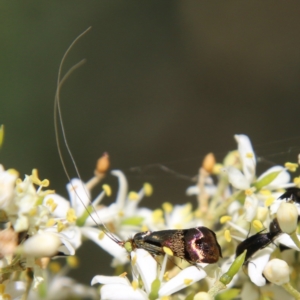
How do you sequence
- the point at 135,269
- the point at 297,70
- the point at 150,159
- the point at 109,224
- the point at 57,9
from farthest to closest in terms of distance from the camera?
the point at 297,70
the point at 150,159
the point at 57,9
the point at 109,224
the point at 135,269

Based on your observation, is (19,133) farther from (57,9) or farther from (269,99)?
(269,99)

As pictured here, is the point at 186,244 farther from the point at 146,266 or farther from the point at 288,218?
the point at 288,218

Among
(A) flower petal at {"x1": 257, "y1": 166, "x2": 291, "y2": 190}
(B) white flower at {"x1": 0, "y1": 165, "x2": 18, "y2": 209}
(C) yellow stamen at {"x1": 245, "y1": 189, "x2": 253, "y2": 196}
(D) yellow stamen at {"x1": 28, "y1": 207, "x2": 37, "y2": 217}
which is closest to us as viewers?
(B) white flower at {"x1": 0, "y1": 165, "x2": 18, "y2": 209}

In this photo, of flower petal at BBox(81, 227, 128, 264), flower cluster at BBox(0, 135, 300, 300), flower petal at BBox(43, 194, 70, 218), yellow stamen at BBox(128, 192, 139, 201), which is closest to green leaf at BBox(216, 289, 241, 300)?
flower cluster at BBox(0, 135, 300, 300)

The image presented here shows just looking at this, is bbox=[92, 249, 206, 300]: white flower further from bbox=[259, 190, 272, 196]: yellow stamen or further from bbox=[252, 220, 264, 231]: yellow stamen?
bbox=[259, 190, 272, 196]: yellow stamen

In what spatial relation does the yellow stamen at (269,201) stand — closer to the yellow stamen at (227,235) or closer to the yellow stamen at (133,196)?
the yellow stamen at (227,235)

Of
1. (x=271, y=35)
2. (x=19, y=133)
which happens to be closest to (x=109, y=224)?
(x=19, y=133)

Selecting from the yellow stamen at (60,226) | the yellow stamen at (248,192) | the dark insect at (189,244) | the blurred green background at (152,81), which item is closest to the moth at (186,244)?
the dark insect at (189,244)

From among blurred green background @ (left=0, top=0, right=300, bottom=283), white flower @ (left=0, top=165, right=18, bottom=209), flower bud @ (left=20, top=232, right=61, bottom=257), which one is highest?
white flower @ (left=0, top=165, right=18, bottom=209)
